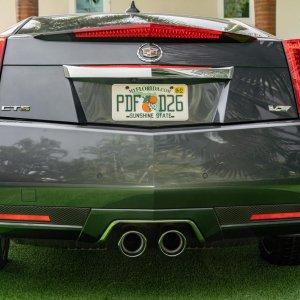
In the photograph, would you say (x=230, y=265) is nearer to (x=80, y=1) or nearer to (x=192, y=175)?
(x=192, y=175)

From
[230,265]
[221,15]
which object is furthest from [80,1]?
[230,265]

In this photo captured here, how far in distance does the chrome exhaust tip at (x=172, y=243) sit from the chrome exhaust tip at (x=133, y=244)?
8cm

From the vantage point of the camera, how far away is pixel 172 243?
9.93ft

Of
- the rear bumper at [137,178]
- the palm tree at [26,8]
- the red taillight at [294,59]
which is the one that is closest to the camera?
the rear bumper at [137,178]

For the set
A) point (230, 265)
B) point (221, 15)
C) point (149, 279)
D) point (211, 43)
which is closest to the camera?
point (211, 43)

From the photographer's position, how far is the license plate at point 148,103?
115 inches

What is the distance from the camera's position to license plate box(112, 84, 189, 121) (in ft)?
9.57

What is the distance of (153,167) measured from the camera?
9.30 feet

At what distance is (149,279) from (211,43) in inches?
55.5

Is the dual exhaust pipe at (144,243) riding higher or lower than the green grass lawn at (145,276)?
higher

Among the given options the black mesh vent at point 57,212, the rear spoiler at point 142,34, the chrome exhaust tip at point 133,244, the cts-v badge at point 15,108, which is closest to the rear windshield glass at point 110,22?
the rear spoiler at point 142,34

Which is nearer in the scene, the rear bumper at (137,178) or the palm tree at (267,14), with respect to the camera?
the rear bumper at (137,178)

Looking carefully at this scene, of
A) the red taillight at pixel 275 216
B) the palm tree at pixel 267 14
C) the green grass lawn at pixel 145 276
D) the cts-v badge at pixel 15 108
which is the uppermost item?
the cts-v badge at pixel 15 108

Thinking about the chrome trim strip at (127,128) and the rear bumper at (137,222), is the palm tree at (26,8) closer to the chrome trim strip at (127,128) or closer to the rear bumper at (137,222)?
the chrome trim strip at (127,128)
